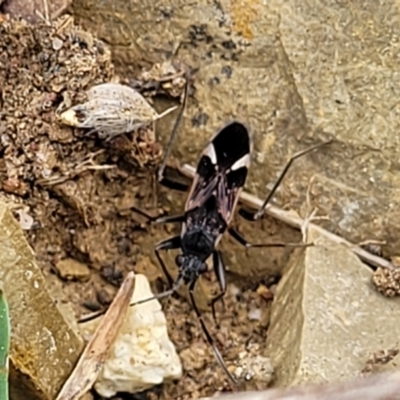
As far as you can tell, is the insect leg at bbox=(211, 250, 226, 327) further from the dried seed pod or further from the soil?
the dried seed pod

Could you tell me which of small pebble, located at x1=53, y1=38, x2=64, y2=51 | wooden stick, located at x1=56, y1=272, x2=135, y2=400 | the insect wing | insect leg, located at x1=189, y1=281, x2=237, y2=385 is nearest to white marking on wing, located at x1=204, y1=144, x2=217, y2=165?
the insect wing

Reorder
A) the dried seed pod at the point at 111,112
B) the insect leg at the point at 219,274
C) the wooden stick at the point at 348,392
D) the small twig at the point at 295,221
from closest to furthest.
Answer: the wooden stick at the point at 348,392 < the dried seed pod at the point at 111,112 < the small twig at the point at 295,221 < the insect leg at the point at 219,274

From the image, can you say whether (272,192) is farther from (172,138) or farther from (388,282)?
(388,282)

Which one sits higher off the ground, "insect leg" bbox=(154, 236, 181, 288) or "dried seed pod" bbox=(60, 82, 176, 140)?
"dried seed pod" bbox=(60, 82, 176, 140)

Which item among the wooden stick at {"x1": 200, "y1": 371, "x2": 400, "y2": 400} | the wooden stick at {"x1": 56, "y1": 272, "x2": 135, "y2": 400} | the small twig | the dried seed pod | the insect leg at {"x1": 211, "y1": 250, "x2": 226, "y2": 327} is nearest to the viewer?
the wooden stick at {"x1": 200, "y1": 371, "x2": 400, "y2": 400}

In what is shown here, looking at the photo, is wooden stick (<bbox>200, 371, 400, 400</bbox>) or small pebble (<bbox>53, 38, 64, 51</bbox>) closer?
wooden stick (<bbox>200, 371, 400, 400</bbox>)

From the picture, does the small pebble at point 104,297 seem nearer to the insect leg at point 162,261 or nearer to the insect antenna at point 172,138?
the insect leg at point 162,261

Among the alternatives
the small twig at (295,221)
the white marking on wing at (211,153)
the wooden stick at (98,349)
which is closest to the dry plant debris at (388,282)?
the small twig at (295,221)

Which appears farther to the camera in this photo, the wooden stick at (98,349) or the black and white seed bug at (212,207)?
the black and white seed bug at (212,207)
